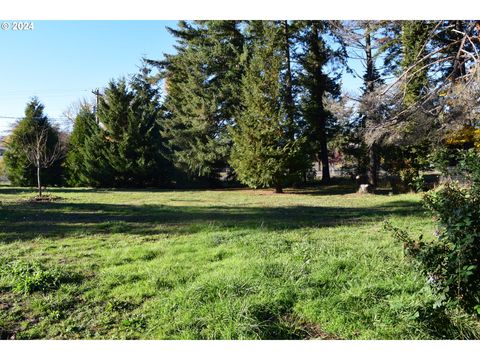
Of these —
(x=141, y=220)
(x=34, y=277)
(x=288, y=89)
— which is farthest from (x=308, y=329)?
(x=288, y=89)

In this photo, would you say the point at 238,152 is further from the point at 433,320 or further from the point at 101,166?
the point at 433,320

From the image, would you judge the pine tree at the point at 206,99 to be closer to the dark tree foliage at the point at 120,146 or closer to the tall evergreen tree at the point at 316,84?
the dark tree foliage at the point at 120,146

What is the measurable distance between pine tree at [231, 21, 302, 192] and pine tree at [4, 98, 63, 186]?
10.4 metres

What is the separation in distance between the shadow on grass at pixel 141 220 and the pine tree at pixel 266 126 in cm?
572

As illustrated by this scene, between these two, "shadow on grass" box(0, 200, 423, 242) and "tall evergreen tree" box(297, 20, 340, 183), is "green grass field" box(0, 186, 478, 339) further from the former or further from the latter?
"tall evergreen tree" box(297, 20, 340, 183)

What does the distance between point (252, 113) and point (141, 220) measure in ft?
29.0

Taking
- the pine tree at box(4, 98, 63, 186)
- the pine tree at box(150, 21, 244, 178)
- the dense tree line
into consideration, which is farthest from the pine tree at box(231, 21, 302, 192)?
the pine tree at box(4, 98, 63, 186)

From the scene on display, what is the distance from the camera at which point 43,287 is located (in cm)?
345

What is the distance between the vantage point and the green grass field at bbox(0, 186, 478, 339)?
8.58 feet

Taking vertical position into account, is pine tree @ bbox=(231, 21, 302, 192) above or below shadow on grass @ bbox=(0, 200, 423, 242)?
above

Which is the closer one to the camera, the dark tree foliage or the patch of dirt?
the patch of dirt

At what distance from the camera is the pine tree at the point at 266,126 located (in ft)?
48.8
